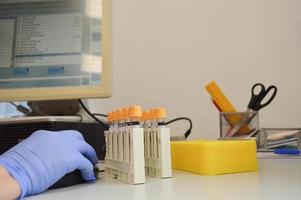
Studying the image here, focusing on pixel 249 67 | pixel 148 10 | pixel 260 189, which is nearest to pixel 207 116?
pixel 249 67

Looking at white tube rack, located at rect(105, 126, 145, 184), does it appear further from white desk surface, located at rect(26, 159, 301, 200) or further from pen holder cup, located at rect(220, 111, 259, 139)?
pen holder cup, located at rect(220, 111, 259, 139)

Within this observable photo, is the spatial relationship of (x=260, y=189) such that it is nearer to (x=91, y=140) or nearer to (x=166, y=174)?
(x=166, y=174)

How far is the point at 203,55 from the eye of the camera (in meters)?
1.04

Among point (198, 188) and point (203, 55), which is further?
point (203, 55)

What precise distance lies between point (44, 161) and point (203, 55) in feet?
2.33

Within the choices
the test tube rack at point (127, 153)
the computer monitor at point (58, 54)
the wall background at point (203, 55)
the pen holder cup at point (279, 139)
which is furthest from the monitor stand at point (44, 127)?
the pen holder cup at point (279, 139)

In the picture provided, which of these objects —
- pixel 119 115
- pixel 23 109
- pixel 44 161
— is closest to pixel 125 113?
pixel 119 115

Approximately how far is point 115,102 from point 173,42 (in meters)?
0.27

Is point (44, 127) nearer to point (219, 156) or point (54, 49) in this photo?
point (54, 49)

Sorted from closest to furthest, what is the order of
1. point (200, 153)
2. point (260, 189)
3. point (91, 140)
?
point (260, 189) → point (200, 153) → point (91, 140)

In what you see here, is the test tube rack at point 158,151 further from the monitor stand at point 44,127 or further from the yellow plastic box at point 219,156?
the monitor stand at point 44,127

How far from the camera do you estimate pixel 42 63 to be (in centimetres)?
79

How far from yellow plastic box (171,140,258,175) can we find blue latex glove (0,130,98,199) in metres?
0.16

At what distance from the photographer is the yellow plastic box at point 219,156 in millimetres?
512
